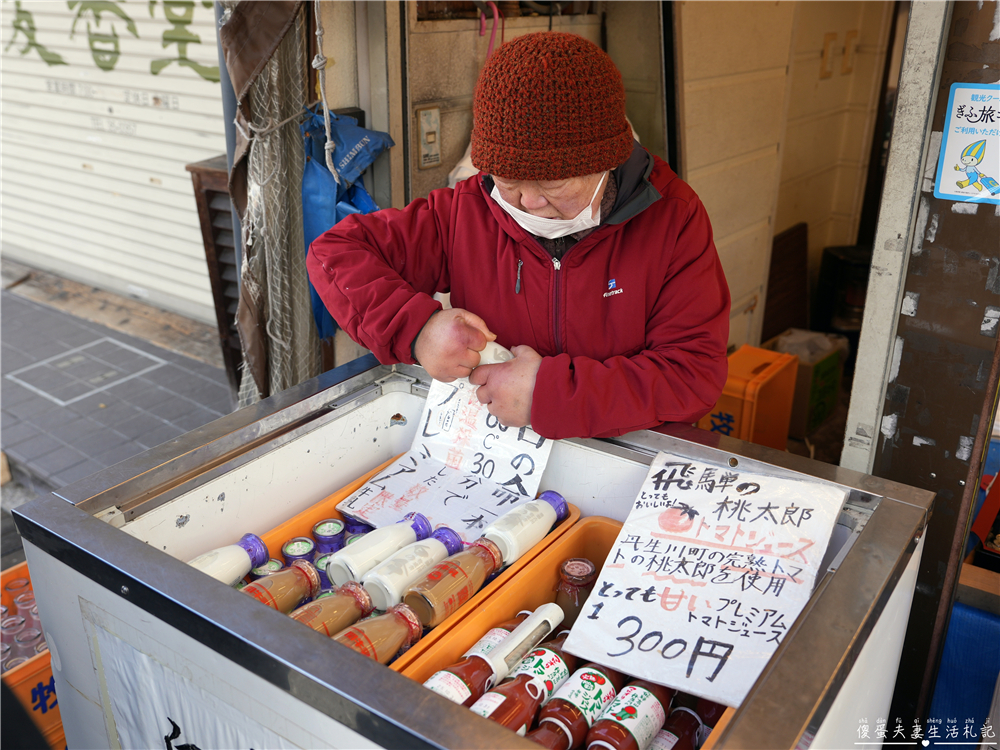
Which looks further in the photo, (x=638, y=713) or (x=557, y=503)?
(x=557, y=503)

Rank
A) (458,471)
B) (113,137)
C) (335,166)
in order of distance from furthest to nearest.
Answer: (113,137)
(335,166)
(458,471)

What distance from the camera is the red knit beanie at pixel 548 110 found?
1387 millimetres

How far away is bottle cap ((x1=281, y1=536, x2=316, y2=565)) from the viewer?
161cm

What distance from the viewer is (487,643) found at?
1.36 m

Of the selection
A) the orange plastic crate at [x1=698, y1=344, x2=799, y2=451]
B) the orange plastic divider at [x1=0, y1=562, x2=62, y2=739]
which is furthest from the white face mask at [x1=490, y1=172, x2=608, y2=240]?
the orange plastic crate at [x1=698, y1=344, x2=799, y2=451]

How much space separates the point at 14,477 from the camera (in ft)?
13.6

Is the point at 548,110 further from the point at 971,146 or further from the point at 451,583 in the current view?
the point at 971,146

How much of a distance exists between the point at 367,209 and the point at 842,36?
4578 millimetres

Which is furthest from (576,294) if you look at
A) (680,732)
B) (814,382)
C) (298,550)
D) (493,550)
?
(814,382)

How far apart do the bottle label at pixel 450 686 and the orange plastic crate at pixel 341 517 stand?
0.20ft

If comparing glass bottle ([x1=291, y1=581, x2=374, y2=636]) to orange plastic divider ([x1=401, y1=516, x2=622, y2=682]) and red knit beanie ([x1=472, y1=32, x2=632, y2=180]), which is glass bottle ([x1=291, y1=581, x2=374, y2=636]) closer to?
orange plastic divider ([x1=401, y1=516, x2=622, y2=682])

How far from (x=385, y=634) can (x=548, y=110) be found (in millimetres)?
921

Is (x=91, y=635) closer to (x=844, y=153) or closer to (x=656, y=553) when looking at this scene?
(x=656, y=553)

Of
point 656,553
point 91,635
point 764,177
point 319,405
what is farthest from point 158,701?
point 764,177
